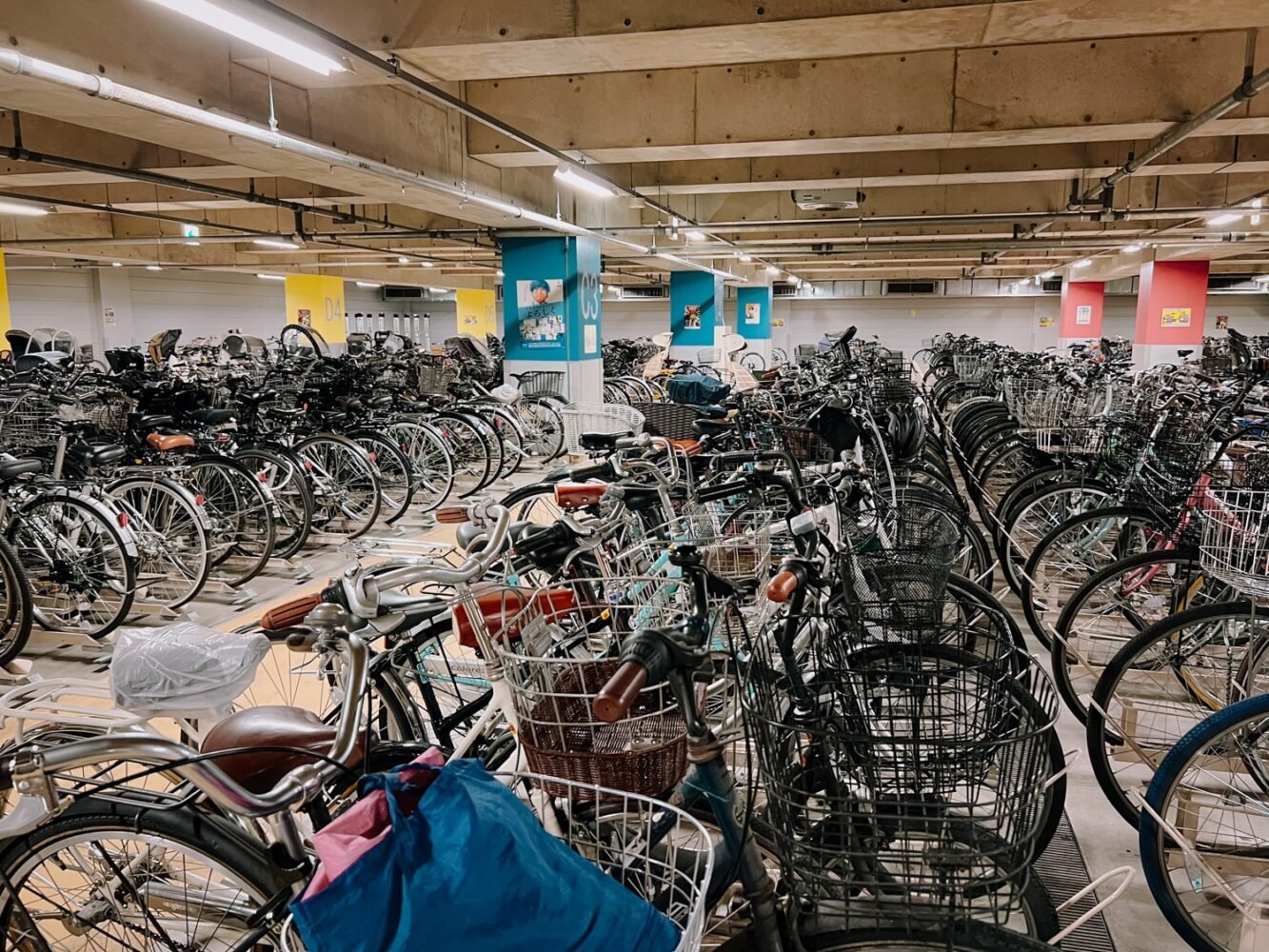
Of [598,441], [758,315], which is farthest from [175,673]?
[758,315]

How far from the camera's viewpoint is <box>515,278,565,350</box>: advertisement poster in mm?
10297

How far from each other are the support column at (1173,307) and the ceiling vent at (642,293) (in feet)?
46.0

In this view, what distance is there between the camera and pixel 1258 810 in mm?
2307

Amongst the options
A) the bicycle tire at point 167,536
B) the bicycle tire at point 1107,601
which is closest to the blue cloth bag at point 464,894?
the bicycle tire at point 1107,601

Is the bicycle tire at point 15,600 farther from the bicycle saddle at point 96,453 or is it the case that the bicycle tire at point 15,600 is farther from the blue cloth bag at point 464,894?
the blue cloth bag at point 464,894

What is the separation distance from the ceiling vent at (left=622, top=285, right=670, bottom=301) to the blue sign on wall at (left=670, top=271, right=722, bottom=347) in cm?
913

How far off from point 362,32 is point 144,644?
12.1ft

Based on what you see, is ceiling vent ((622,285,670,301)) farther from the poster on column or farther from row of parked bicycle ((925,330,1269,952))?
row of parked bicycle ((925,330,1269,952))

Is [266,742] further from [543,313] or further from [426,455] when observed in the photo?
[543,313]

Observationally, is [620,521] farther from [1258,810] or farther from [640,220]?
[640,220]

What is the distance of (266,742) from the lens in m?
1.68

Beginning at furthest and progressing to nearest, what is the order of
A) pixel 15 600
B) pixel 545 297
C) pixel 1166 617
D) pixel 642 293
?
pixel 642 293 < pixel 545 297 < pixel 15 600 < pixel 1166 617

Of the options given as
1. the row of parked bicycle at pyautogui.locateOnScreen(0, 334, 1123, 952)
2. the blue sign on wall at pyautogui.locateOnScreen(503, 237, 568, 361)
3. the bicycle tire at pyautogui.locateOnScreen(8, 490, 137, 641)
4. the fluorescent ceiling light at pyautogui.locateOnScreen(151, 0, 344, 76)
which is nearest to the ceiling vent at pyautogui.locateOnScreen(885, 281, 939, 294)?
the blue sign on wall at pyautogui.locateOnScreen(503, 237, 568, 361)

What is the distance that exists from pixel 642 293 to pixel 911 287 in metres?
8.17
